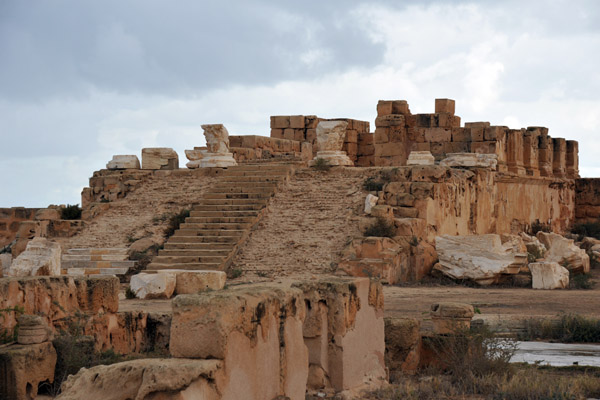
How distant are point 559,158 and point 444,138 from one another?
5472 millimetres

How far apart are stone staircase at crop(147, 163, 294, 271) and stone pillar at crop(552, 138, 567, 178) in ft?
38.3

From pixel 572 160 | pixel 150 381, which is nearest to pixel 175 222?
pixel 150 381

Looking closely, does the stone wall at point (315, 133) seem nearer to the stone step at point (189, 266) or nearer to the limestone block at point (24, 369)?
the stone step at point (189, 266)

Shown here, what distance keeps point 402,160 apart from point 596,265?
284 inches

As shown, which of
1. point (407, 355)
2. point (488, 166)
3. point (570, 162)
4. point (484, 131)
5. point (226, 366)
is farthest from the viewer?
point (570, 162)

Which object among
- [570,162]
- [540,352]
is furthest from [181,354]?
[570,162]

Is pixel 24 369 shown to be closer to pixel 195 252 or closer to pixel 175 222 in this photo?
pixel 195 252

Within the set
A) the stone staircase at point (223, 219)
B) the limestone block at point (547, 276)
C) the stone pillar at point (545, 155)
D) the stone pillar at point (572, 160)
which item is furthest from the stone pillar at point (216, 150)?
the stone pillar at point (572, 160)

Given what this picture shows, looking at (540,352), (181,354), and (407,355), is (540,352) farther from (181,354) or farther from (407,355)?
(181,354)

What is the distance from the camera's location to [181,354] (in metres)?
5.94

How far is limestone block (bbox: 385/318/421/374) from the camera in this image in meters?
9.28

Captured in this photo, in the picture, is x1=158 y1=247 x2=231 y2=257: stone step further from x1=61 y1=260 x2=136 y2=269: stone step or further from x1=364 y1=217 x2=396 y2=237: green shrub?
x1=364 y1=217 x2=396 y2=237: green shrub

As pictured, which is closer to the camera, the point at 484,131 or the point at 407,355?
the point at 407,355

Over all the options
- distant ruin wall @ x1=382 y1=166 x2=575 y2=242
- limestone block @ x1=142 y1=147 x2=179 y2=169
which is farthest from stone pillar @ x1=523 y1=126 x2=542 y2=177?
limestone block @ x1=142 y1=147 x2=179 y2=169
